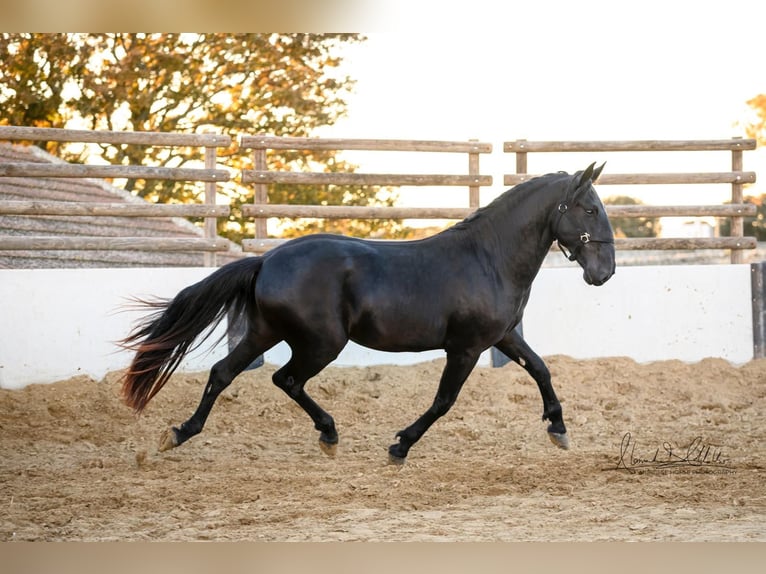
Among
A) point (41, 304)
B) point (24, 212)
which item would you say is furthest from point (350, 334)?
point (24, 212)

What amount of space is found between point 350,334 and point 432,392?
88.8 inches

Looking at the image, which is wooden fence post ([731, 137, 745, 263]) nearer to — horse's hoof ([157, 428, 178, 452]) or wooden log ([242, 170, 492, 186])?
wooden log ([242, 170, 492, 186])

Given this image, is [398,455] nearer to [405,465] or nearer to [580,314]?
[405,465]

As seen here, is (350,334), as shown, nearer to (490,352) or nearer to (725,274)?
(490,352)

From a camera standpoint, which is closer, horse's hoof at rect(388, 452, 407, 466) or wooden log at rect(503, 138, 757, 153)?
horse's hoof at rect(388, 452, 407, 466)

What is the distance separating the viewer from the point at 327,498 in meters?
4.67

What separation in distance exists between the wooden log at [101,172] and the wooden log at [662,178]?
2860 mm

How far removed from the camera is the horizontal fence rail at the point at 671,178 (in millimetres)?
8867

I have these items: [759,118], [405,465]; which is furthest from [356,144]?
[759,118]

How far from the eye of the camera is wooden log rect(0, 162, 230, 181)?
808cm

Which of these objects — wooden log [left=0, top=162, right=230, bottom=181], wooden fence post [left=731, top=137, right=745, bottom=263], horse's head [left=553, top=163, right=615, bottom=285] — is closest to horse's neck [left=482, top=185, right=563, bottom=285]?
horse's head [left=553, top=163, right=615, bottom=285]

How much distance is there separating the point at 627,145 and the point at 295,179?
11.0 feet

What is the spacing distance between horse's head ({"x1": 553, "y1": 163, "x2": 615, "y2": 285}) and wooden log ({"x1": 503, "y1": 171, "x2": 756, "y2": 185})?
3.32 meters
